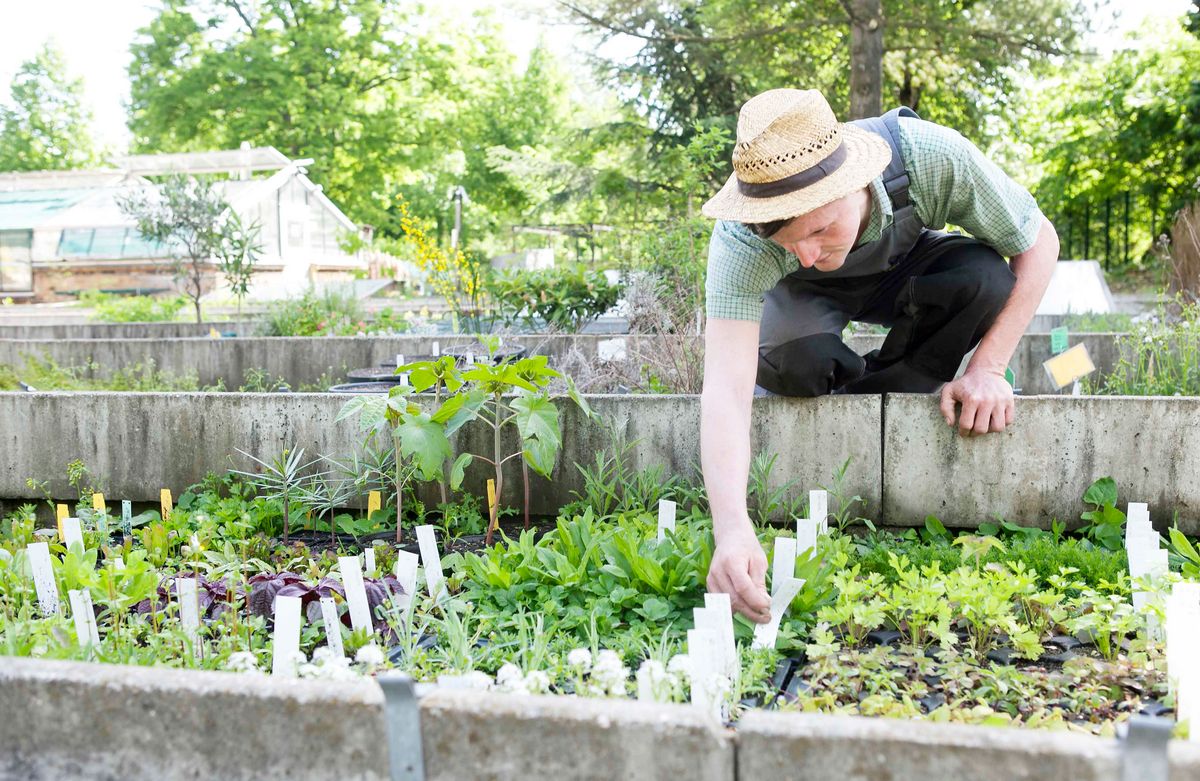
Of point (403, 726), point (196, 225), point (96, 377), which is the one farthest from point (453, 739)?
point (196, 225)

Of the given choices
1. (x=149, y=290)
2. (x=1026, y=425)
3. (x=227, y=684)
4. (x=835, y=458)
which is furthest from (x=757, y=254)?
(x=149, y=290)

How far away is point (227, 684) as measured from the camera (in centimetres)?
142

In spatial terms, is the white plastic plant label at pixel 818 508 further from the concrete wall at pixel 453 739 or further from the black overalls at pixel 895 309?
the concrete wall at pixel 453 739

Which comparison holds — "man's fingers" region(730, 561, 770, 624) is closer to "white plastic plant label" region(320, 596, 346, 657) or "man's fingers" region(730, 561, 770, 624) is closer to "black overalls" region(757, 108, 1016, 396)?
"white plastic plant label" region(320, 596, 346, 657)

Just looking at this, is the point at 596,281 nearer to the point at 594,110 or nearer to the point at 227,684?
the point at 227,684

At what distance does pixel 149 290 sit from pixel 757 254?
20246 millimetres

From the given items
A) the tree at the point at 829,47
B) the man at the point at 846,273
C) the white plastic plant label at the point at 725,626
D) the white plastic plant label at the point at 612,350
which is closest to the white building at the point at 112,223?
the tree at the point at 829,47

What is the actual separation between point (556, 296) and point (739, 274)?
4.50 meters

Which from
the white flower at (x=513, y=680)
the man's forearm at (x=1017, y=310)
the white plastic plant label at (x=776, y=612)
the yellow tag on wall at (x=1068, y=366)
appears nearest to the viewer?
the white flower at (x=513, y=680)

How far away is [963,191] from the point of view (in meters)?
2.50

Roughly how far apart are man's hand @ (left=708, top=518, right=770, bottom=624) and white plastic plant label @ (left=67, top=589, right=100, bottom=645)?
127 centimetres

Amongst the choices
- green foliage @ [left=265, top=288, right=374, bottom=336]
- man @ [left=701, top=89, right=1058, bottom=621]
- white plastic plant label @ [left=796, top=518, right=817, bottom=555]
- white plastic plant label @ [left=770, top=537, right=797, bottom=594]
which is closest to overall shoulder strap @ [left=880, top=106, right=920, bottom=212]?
man @ [left=701, top=89, right=1058, bottom=621]

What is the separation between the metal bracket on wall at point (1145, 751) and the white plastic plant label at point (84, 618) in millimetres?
1813

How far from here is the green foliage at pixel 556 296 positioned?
6.79 meters
